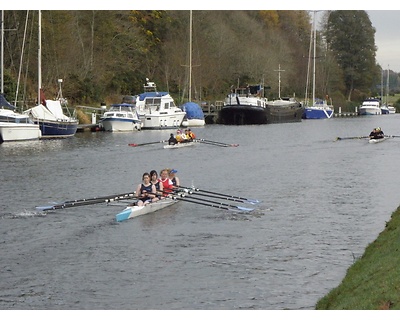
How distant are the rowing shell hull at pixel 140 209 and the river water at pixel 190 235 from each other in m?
0.24

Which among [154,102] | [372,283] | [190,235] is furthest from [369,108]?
[372,283]

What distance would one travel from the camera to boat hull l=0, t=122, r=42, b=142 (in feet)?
191

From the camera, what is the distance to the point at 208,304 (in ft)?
61.2

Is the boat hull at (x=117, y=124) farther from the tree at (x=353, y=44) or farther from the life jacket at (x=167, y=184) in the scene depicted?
the tree at (x=353, y=44)

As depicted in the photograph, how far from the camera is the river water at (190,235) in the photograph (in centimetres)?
1958

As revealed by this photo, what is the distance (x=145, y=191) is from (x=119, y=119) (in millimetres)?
44624

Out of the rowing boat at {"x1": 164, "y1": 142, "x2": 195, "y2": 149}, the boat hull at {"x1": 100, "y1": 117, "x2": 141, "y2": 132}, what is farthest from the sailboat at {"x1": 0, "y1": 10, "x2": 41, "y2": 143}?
the boat hull at {"x1": 100, "y1": 117, "x2": 141, "y2": 132}

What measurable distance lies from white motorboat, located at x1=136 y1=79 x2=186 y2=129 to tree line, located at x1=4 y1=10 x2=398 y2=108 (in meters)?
5.19

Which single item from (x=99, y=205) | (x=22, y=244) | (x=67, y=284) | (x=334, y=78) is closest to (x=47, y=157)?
(x=99, y=205)

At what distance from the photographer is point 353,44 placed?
14338 cm

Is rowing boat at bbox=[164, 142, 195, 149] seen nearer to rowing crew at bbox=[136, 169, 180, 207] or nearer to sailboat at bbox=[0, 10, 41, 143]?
sailboat at bbox=[0, 10, 41, 143]

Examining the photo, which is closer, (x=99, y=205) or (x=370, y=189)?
(x=99, y=205)

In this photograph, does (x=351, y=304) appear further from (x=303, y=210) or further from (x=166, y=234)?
(x=303, y=210)

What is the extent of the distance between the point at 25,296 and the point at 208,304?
427 cm
